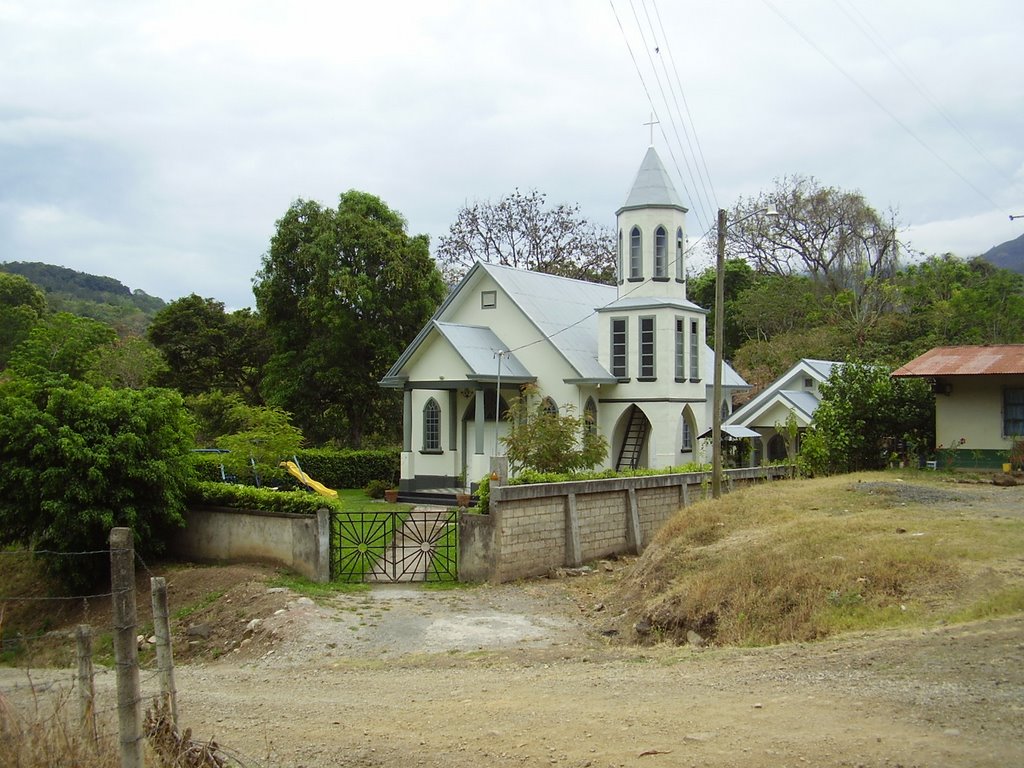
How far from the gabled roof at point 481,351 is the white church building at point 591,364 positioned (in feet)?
0.19

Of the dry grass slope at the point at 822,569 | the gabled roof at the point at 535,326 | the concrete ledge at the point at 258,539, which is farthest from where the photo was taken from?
the gabled roof at the point at 535,326

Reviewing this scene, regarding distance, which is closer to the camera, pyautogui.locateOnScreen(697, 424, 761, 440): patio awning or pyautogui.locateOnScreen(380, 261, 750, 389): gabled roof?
pyautogui.locateOnScreen(380, 261, 750, 389): gabled roof

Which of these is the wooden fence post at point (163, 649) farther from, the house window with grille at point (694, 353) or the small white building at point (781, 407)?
the small white building at point (781, 407)

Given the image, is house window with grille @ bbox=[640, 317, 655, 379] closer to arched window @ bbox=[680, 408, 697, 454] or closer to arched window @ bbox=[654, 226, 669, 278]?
arched window @ bbox=[654, 226, 669, 278]

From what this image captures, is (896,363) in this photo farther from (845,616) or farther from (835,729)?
(835,729)

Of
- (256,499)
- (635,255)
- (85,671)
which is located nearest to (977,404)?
(635,255)

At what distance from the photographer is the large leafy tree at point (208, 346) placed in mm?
45781

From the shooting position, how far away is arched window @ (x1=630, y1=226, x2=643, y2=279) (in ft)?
109

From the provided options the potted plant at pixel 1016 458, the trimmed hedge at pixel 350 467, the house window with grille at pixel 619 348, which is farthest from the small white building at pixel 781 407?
the trimmed hedge at pixel 350 467

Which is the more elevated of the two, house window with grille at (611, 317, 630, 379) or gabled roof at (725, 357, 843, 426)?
house window with grille at (611, 317, 630, 379)

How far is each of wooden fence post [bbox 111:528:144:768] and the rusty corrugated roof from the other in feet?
75.2

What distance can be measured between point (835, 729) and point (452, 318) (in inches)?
1141

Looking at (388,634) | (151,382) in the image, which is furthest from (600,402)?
(151,382)

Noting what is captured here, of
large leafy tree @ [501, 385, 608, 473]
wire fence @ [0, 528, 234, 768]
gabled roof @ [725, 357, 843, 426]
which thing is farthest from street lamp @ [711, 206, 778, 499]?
wire fence @ [0, 528, 234, 768]
